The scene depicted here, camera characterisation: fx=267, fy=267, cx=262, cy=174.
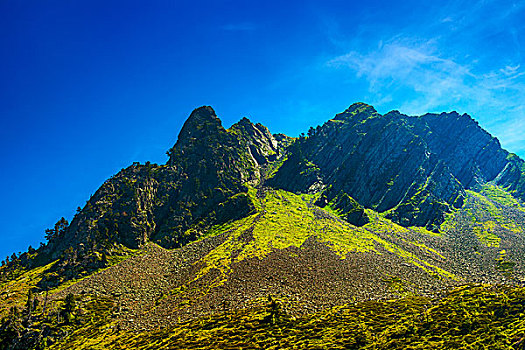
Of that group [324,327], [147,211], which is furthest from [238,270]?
[147,211]

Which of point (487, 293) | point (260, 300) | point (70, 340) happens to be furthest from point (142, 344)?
point (487, 293)

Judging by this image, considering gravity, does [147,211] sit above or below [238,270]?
above

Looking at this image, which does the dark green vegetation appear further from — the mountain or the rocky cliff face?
the rocky cliff face

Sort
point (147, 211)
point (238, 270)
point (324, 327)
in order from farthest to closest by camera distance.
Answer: point (147, 211)
point (238, 270)
point (324, 327)

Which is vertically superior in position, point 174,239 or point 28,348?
point 174,239

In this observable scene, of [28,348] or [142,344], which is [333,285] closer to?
[142,344]

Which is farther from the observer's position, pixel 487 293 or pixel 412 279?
pixel 412 279

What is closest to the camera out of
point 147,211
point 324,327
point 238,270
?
point 324,327

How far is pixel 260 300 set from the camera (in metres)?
86.8

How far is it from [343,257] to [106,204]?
136873 mm

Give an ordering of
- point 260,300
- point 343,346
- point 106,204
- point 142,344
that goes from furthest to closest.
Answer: point 106,204 < point 260,300 < point 142,344 < point 343,346

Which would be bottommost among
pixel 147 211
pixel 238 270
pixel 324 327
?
pixel 324 327

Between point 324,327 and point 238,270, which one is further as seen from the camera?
point 238,270

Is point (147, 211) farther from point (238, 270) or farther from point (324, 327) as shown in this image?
point (324, 327)
